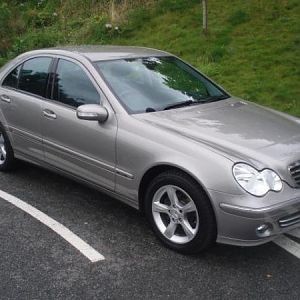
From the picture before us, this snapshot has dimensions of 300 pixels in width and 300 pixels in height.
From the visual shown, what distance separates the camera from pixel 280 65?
29.8 ft

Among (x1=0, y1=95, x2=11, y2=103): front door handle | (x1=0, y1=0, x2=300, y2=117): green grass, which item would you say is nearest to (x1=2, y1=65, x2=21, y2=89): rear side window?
(x1=0, y1=95, x2=11, y2=103): front door handle

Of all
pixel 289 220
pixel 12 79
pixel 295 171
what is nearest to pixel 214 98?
pixel 295 171

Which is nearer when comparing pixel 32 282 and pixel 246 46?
pixel 32 282

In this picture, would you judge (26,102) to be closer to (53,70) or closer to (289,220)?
(53,70)

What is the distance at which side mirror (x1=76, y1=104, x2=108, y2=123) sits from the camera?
4316mm

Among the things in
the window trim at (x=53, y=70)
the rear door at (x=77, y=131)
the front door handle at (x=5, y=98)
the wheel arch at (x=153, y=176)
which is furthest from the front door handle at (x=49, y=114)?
the wheel arch at (x=153, y=176)

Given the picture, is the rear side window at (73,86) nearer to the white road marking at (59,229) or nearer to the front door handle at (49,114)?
the front door handle at (49,114)

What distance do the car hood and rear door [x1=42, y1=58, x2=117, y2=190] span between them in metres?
0.40

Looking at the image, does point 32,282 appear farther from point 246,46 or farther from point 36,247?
point 246,46

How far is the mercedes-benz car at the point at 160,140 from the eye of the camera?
367cm

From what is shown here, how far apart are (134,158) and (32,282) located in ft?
4.14

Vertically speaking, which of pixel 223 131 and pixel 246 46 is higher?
pixel 223 131

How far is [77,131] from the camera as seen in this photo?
4.68 metres

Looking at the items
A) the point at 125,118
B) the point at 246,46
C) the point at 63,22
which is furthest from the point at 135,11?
the point at 125,118
